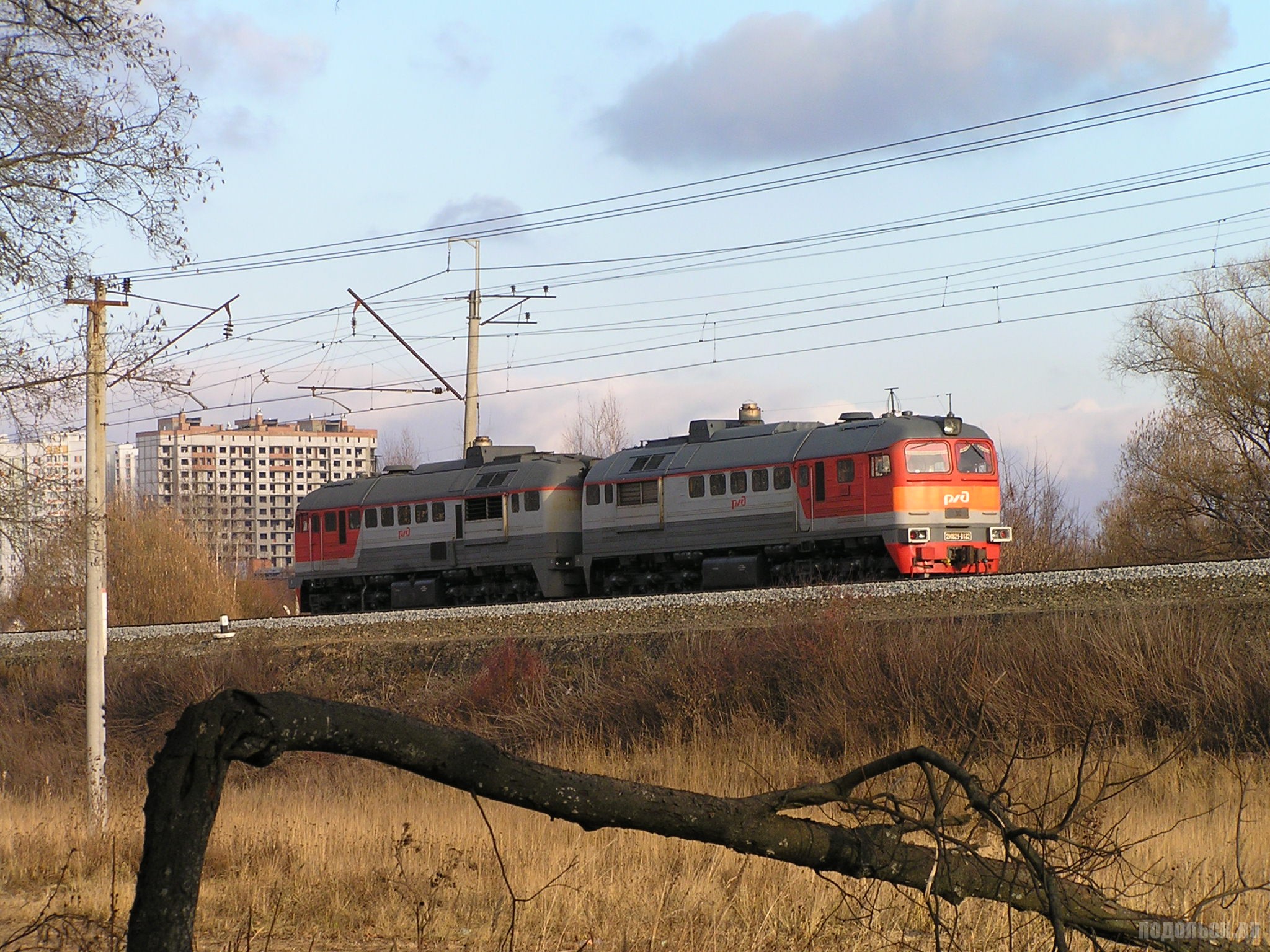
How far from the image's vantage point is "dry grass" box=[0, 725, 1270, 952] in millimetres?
9336

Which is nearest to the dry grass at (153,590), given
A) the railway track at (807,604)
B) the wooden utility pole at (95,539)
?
the railway track at (807,604)

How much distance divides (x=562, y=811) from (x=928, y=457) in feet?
77.6

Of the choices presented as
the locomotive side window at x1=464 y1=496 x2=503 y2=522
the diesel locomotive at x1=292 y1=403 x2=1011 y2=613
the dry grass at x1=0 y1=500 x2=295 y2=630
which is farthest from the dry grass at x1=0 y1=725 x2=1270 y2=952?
the dry grass at x1=0 y1=500 x2=295 y2=630

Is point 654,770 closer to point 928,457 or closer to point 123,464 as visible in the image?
point 928,457

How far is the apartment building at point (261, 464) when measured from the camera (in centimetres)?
14488

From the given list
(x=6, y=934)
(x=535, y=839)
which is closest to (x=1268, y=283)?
(x=535, y=839)

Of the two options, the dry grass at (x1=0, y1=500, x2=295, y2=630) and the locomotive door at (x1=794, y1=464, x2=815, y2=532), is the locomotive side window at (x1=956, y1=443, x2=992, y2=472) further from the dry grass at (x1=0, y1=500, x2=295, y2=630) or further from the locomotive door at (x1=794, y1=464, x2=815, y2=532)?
the dry grass at (x1=0, y1=500, x2=295, y2=630)

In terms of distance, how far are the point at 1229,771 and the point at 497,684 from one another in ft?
42.3

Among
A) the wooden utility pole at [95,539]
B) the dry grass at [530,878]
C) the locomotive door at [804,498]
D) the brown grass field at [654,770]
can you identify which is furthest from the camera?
the locomotive door at [804,498]

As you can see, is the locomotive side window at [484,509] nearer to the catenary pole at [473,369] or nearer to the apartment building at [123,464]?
the catenary pole at [473,369]

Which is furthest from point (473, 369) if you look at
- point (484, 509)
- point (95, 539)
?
point (95, 539)

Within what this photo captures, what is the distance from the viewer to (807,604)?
23.6 m

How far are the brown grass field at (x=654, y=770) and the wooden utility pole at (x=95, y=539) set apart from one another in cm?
92

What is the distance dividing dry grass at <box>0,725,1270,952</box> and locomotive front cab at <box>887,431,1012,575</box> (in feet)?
26.4
